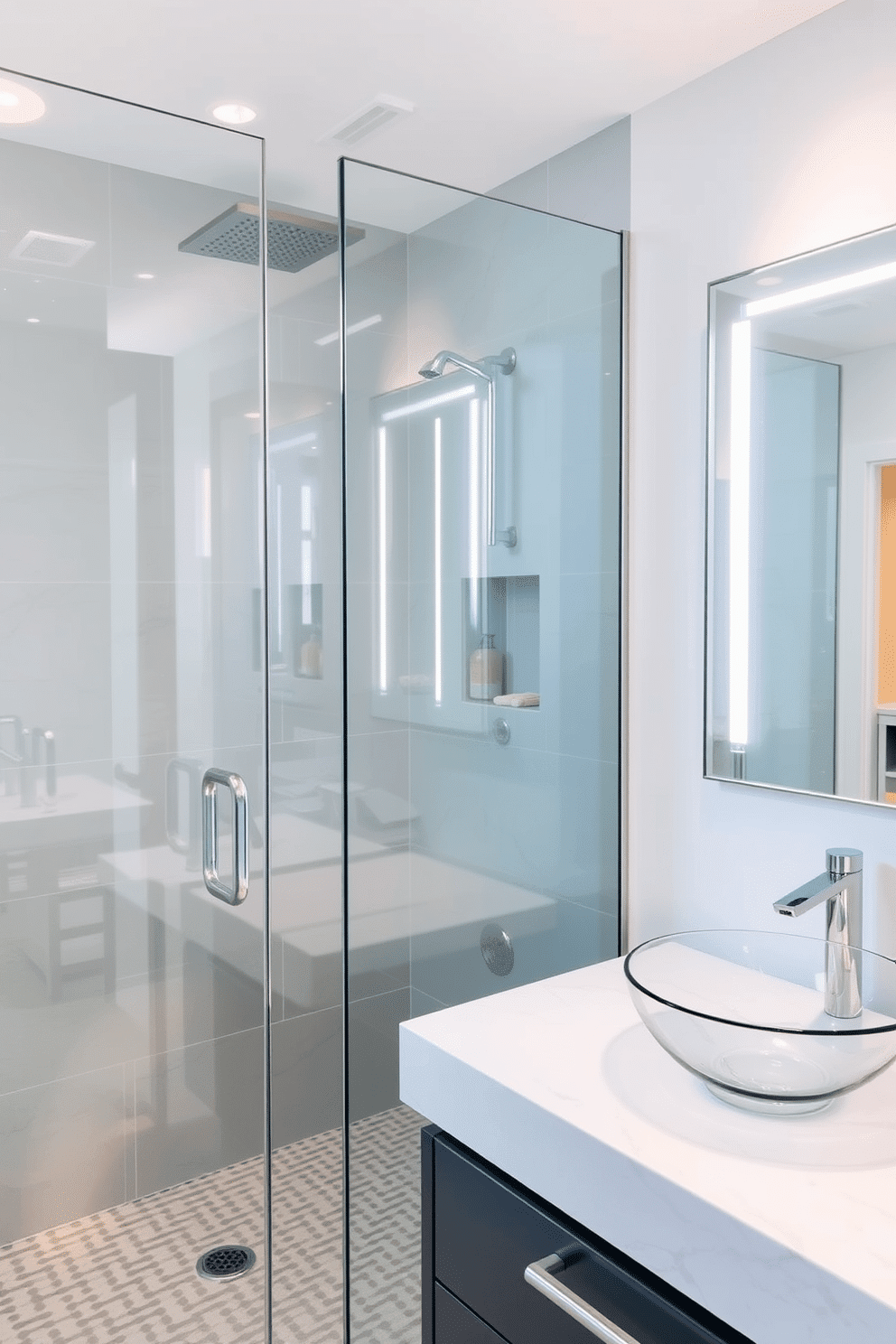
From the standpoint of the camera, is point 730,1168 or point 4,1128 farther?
point 4,1128

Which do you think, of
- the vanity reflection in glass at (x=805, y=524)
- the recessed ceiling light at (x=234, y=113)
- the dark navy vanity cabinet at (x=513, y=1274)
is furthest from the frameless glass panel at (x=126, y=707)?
the vanity reflection in glass at (x=805, y=524)

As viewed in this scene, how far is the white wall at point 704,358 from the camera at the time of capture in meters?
1.59

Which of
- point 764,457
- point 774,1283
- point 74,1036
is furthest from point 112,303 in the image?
point 774,1283

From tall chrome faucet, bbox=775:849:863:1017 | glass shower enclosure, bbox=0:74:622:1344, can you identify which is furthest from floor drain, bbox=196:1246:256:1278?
tall chrome faucet, bbox=775:849:863:1017

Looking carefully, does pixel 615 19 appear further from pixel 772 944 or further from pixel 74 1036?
pixel 74 1036

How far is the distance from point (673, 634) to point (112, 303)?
1.17m

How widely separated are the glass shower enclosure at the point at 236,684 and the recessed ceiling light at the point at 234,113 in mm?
314

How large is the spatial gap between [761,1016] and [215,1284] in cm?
134

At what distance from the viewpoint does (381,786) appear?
1.78 m

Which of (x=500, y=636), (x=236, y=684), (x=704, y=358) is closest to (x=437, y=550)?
(x=500, y=636)

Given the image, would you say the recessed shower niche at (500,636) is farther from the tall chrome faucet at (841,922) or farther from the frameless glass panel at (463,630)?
the tall chrome faucet at (841,922)

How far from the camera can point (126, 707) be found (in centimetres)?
181

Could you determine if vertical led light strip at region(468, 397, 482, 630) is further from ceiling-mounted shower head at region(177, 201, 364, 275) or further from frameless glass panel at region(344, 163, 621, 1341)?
ceiling-mounted shower head at region(177, 201, 364, 275)

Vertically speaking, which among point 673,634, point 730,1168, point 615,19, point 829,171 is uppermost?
point 615,19
